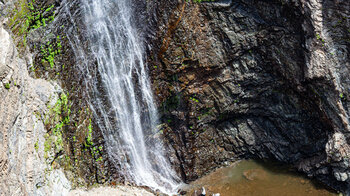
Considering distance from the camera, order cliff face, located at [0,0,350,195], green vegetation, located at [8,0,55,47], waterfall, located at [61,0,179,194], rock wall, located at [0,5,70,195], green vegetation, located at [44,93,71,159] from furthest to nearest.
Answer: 1. waterfall, located at [61,0,179,194]
2. green vegetation, located at [8,0,55,47]
3. cliff face, located at [0,0,350,195]
4. green vegetation, located at [44,93,71,159]
5. rock wall, located at [0,5,70,195]

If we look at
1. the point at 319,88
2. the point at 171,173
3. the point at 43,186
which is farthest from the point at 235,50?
the point at 43,186

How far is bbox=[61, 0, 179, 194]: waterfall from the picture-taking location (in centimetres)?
824

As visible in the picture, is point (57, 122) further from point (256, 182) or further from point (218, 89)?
point (256, 182)

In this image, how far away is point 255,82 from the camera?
9141 mm

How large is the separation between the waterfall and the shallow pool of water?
1144 millimetres

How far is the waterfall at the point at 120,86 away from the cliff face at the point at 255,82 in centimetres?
49

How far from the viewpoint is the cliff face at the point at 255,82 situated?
7699mm

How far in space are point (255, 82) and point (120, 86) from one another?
3.97m

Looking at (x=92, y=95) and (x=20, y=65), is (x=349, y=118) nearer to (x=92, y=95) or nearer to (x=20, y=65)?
(x=92, y=95)

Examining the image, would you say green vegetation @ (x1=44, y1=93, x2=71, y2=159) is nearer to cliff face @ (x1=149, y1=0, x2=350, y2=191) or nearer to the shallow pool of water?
cliff face @ (x1=149, y1=0, x2=350, y2=191)

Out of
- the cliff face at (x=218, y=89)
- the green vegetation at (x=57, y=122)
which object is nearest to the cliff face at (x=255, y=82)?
the cliff face at (x=218, y=89)

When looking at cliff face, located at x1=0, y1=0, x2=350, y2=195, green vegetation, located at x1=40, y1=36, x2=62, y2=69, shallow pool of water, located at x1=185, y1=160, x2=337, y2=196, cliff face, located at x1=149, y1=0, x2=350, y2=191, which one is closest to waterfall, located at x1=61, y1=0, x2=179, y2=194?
cliff face, located at x1=0, y1=0, x2=350, y2=195

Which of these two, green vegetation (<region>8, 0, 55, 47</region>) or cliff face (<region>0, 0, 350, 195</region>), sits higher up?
green vegetation (<region>8, 0, 55, 47</region>)

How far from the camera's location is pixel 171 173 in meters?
9.25
